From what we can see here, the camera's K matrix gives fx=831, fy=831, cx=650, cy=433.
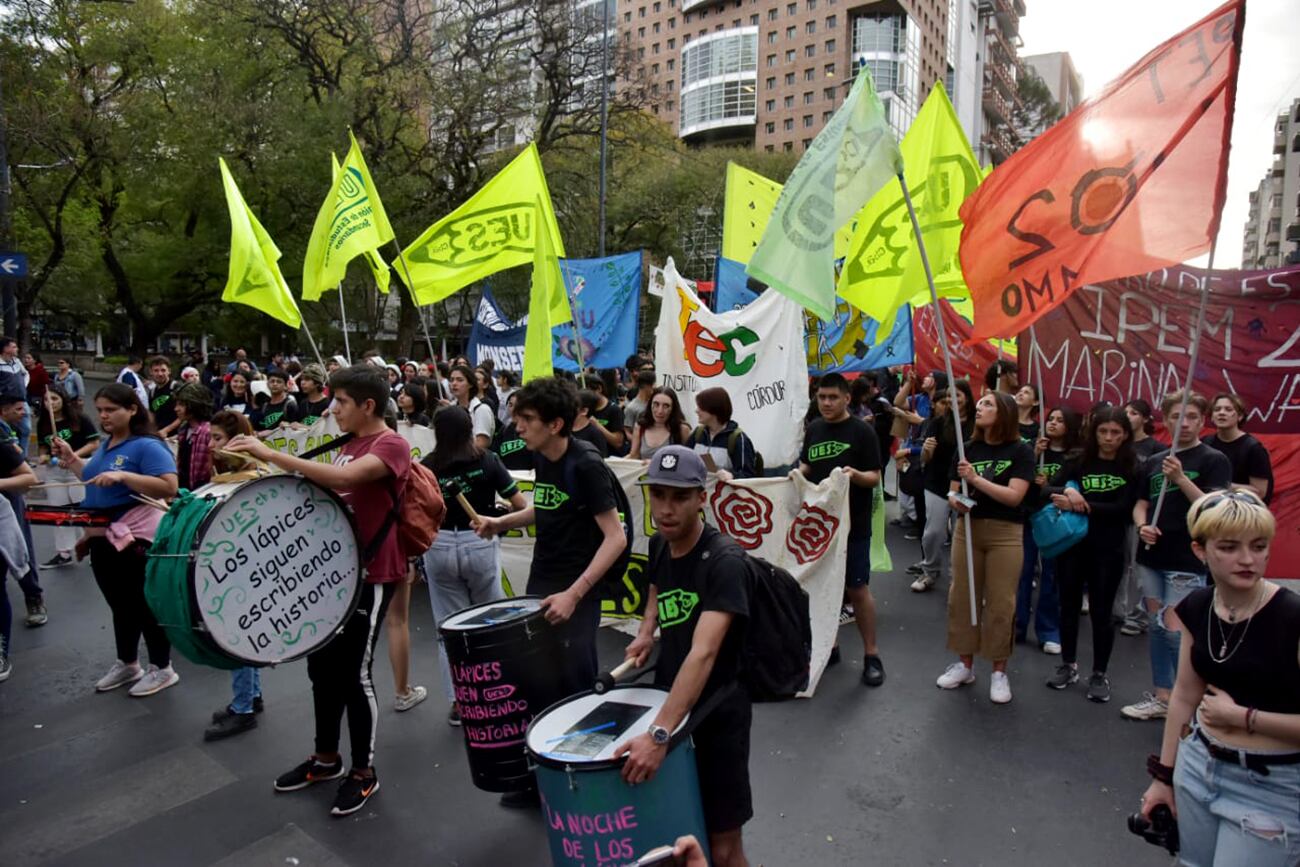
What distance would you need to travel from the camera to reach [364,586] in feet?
12.3

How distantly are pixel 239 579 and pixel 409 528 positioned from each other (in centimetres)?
83

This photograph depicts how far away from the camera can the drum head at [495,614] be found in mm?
3336

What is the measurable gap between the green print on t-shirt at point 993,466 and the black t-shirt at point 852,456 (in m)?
0.62

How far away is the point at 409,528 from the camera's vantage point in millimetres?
3875

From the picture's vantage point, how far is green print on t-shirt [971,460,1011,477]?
15.9 feet

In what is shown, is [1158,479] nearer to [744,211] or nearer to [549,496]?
[549,496]

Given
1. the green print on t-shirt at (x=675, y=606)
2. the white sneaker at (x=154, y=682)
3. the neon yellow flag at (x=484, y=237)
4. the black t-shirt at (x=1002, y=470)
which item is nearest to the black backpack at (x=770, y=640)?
the green print on t-shirt at (x=675, y=606)

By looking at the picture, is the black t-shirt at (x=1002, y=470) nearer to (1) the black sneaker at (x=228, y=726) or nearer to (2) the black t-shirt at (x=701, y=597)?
(2) the black t-shirt at (x=701, y=597)

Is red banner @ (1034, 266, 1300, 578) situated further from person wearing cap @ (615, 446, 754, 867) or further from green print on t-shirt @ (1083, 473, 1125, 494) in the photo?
person wearing cap @ (615, 446, 754, 867)

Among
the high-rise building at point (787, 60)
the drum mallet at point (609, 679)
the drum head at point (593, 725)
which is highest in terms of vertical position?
the high-rise building at point (787, 60)

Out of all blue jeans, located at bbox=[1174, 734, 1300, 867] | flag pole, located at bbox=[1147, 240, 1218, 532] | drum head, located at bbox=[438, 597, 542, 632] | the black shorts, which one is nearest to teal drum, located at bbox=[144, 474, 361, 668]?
drum head, located at bbox=[438, 597, 542, 632]

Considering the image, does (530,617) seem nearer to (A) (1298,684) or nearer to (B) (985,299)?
(A) (1298,684)

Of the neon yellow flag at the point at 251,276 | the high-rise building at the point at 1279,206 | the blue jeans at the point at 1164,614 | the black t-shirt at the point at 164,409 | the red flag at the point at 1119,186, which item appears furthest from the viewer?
the high-rise building at the point at 1279,206

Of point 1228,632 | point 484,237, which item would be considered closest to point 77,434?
point 484,237
